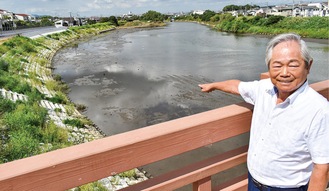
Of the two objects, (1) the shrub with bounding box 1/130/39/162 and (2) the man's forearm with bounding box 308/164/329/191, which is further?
(1) the shrub with bounding box 1/130/39/162

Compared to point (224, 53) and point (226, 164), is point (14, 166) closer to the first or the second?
point (226, 164)

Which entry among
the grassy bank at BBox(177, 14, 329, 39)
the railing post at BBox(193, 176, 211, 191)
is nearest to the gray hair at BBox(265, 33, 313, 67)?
the railing post at BBox(193, 176, 211, 191)

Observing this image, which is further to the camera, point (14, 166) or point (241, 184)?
point (241, 184)

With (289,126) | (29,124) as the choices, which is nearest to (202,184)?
(289,126)

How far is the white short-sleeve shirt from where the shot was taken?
1.21 metres

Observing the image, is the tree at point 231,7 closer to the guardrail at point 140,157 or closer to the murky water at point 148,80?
the murky water at point 148,80

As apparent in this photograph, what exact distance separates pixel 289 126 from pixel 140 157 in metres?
0.66

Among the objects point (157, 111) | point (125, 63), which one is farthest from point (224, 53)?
point (157, 111)

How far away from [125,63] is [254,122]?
20.3 meters

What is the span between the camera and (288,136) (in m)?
1.28

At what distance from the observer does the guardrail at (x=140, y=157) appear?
1086mm

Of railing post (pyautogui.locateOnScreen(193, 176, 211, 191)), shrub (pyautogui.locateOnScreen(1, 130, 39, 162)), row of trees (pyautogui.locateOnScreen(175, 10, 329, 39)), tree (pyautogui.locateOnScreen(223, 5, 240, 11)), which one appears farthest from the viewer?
tree (pyautogui.locateOnScreen(223, 5, 240, 11))

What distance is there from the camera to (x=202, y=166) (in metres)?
1.57

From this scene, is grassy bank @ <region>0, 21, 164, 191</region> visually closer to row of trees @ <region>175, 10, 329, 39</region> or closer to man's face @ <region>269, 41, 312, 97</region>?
man's face @ <region>269, 41, 312, 97</region>
